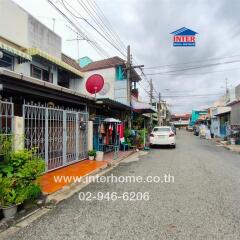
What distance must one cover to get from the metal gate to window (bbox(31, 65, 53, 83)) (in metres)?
3.75

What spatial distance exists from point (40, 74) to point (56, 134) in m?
5.44

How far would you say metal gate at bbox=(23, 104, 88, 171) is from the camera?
25.7ft

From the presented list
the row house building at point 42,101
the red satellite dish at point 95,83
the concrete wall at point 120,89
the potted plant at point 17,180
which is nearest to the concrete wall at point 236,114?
the concrete wall at point 120,89

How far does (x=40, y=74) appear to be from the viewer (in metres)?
13.3

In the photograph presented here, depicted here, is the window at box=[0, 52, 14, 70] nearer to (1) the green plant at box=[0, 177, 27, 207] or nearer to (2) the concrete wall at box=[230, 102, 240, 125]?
(1) the green plant at box=[0, 177, 27, 207]

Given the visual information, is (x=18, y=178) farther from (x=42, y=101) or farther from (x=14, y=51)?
(x=14, y=51)

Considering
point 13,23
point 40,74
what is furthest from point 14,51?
point 40,74

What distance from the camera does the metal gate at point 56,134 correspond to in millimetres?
7840

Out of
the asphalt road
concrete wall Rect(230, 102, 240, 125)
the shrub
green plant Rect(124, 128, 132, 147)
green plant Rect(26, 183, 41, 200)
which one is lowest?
the asphalt road

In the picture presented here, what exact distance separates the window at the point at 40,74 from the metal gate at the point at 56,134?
3752 millimetres

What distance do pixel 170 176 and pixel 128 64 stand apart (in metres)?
11.7

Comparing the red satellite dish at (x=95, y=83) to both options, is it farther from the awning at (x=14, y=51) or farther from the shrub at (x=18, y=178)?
the shrub at (x=18, y=178)

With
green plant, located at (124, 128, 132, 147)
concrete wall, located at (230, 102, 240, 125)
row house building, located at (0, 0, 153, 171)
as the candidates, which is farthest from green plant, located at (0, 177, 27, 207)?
concrete wall, located at (230, 102, 240, 125)

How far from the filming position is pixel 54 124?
9008mm
